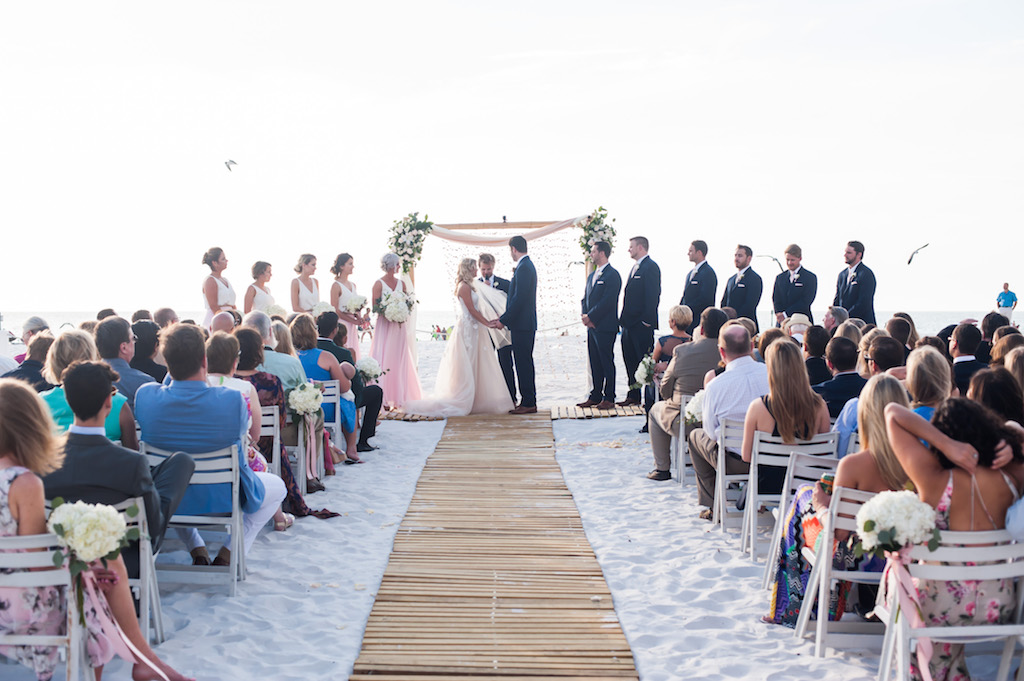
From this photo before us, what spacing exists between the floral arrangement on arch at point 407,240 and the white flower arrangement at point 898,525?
31.2 ft

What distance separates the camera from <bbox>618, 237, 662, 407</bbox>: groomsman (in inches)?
409

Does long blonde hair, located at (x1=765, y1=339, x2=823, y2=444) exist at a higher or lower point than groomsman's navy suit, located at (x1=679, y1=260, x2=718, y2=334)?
lower

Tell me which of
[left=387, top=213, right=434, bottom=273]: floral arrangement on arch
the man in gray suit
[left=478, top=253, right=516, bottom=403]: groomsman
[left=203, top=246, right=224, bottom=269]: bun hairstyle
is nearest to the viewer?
the man in gray suit

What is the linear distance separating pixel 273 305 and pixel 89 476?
6408mm

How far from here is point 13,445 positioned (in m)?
2.96

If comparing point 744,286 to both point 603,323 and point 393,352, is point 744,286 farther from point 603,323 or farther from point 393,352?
point 393,352

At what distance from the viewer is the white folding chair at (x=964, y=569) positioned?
9.50 feet

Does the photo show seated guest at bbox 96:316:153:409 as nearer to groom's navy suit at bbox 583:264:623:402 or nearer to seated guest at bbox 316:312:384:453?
seated guest at bbox 316:312:384:453

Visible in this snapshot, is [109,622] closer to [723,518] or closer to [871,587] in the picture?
[871,587]

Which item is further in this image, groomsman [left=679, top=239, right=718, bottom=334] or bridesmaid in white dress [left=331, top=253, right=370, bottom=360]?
bridesmaid in white dress [left=331, top=253, right=370, bottom=360]

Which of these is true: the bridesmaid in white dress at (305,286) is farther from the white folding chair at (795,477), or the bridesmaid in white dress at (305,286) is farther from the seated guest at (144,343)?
the white folding chair at (795,477)

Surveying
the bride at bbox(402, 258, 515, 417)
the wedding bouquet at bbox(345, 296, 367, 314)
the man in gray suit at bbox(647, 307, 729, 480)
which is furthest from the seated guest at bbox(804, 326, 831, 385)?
the wedding bouquet at bbox(345, 296, 367, 314)

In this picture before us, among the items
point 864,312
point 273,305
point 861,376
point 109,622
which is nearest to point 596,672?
point 109,622

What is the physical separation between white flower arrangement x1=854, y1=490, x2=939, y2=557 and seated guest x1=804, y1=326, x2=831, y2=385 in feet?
9.83
